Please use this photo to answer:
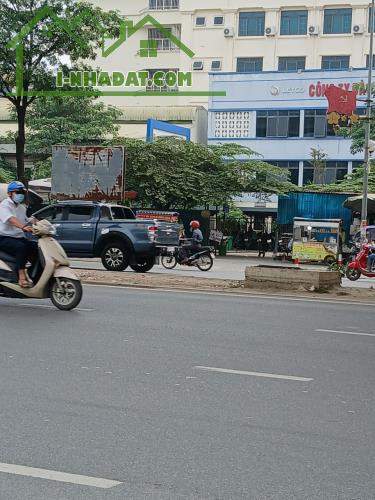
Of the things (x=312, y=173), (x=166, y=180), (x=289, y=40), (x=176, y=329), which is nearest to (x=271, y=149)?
Answer: (x=312, y=173)

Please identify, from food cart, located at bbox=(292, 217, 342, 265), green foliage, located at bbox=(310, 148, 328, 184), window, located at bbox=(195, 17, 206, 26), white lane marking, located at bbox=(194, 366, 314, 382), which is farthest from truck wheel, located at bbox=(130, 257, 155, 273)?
window, located at bbox=(195, 17, 206, 26)

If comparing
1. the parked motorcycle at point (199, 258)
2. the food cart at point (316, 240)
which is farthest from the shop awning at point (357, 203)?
the parked motorcycle at point (199, 258)

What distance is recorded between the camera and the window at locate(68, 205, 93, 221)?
21719 mm

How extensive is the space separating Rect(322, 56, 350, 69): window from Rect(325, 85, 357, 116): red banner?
29.3 feet

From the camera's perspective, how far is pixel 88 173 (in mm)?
29562

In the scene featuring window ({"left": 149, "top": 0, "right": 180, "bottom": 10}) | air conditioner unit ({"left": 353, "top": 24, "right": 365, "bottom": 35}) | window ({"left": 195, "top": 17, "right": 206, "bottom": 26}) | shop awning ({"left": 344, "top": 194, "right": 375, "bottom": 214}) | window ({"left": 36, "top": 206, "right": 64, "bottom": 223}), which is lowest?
window ({"left": 36, "top": 206, "right": 64, "bottom": 223})

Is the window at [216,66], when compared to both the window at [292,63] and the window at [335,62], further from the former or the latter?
the window at [335,62]

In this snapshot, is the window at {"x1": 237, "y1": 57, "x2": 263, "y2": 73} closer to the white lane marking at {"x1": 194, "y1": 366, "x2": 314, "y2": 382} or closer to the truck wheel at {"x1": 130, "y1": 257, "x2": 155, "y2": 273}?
the truck wheel at {"x1": 130, "y1": 257, "x2": 155, "y2": 273}

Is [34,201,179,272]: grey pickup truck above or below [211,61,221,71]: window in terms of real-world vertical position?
below

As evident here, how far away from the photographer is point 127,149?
37969 mm

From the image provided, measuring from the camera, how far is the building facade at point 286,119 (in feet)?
172

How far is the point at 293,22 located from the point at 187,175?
2747 cm

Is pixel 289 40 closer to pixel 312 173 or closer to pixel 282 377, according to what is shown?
A: pixel 312 173

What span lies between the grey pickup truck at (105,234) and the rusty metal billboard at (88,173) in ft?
21.9
